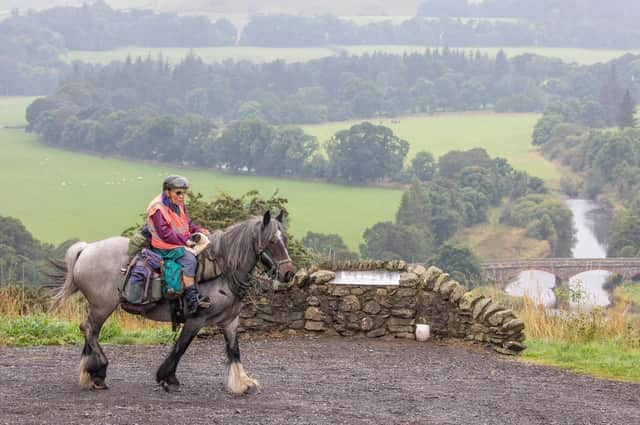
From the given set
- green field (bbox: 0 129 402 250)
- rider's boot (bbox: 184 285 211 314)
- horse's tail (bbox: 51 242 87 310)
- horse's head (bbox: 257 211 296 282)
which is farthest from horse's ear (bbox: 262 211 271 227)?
green field (bbox: 0 129 402 250)

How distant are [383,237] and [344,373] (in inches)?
5135

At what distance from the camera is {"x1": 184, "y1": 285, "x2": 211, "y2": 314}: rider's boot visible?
1239 cm

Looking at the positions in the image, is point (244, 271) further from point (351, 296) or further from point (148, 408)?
Answer: point (351, 296)

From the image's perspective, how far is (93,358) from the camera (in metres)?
12.6

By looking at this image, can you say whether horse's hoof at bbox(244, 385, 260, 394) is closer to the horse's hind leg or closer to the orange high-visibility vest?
the horse's hind leg

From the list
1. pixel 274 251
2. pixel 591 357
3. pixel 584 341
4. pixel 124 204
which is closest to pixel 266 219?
pixel 274 251

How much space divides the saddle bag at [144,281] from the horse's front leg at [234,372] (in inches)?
38.0

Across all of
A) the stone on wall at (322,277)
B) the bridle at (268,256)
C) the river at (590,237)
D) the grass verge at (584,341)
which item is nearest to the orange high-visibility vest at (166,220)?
the bridle at (268,256)

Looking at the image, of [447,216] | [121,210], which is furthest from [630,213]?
[121,210]

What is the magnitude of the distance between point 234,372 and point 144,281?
1534 millimetres

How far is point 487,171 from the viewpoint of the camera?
635ft

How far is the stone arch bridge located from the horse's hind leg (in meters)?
114

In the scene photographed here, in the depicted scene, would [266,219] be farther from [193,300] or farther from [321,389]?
[321,389]

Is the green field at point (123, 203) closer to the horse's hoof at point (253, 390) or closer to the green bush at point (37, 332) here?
the green bush at point (37, 332)
